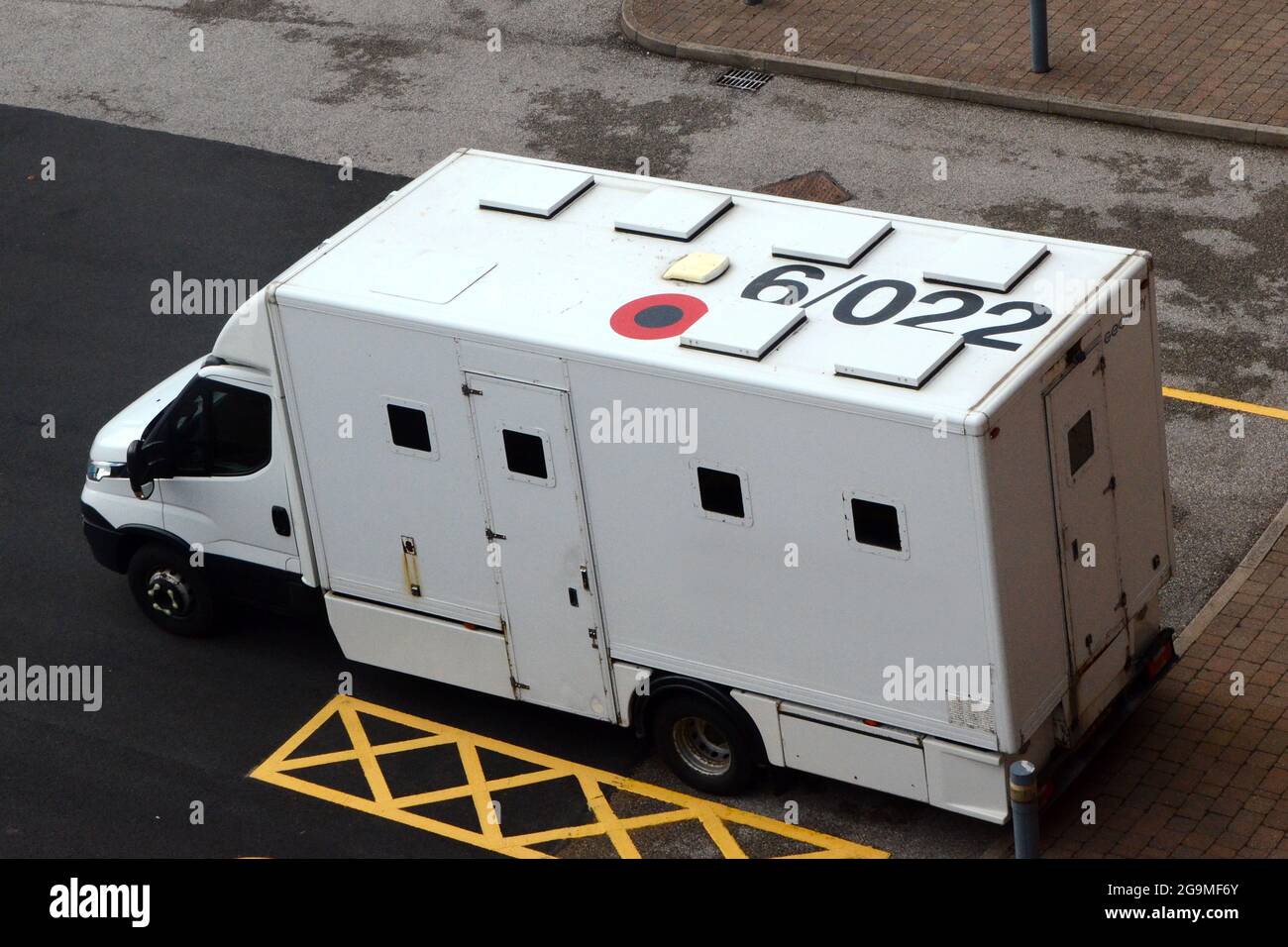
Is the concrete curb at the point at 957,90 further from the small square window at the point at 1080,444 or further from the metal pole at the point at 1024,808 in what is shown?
the metal pole at the point at 1024,808

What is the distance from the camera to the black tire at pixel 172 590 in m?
12.7

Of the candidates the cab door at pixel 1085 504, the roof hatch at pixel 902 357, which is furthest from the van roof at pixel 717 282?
the cab door at pixel 1085 504

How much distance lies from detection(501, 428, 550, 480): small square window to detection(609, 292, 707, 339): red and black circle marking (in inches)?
31.7

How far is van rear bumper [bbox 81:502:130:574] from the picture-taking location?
12852 mm

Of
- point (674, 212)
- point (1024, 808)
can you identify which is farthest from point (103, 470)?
point (1024, 808)

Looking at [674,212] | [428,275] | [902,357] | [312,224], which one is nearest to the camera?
[902,357]

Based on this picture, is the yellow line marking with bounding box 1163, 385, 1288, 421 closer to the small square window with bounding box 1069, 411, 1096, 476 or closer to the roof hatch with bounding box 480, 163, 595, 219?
the small square window with bounding box 1069, 411, 1096, 476

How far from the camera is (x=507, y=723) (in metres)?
12.0

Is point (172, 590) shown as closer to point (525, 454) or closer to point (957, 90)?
point (525, 454)

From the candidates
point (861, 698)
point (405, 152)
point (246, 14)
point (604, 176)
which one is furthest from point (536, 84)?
point (861, 698)

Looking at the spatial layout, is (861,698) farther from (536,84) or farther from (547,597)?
(536,84)

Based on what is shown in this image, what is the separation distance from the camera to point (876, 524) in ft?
31.2

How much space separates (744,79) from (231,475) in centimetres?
953

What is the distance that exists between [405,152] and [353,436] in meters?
8.54
